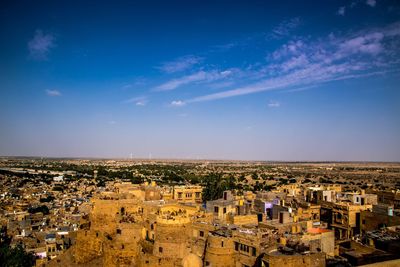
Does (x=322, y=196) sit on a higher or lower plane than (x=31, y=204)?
higher

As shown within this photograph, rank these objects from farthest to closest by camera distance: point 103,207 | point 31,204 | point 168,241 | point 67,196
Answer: point 67,196
point 31,204
point 103,207
point 168,241

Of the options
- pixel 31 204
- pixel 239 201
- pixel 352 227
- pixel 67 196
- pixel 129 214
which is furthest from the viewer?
pixel 67 196

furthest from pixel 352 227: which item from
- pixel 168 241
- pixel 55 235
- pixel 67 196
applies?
pixel 67 196

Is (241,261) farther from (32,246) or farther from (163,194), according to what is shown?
(32,246)

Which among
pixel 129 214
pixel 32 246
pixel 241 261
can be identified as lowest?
pixel 32 246

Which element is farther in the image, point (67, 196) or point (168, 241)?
point (67, 196)

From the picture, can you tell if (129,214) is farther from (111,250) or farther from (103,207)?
(111,250)

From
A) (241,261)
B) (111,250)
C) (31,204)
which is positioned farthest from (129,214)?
(31,204)

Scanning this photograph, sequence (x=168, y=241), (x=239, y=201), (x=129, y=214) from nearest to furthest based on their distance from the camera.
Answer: (x=168, y=241)
(x=129, y=214)
(x=239, y=201)

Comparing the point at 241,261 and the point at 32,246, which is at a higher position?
the point at 241,261
